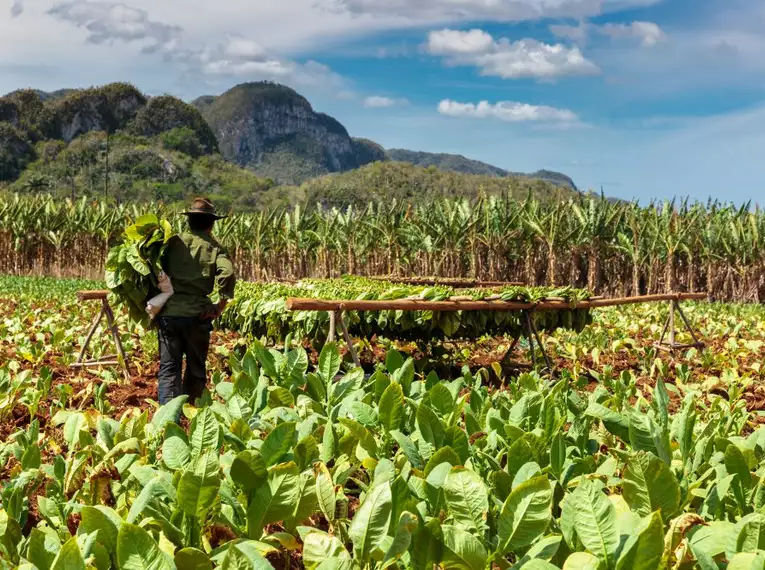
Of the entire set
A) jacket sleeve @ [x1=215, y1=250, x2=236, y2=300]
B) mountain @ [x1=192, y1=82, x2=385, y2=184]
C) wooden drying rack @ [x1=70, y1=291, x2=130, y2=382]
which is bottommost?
wooden drying rack @ [x1=70, y1=291, x2=130, y2=382]

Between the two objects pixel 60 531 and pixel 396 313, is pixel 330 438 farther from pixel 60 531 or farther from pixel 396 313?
pixel 396 313

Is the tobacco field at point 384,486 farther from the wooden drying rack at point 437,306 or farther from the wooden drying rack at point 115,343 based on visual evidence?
the wooden drying rack at point 115,343

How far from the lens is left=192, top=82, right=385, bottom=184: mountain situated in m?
178

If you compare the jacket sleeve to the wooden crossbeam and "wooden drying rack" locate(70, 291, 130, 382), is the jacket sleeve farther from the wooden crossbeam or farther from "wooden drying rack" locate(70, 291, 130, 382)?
"wooden drying rack" locate(70, 291, 130, 382)

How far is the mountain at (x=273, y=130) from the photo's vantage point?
178375 millimetres

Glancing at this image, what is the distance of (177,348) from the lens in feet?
19.8

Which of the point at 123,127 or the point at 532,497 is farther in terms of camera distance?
the point at 123,127

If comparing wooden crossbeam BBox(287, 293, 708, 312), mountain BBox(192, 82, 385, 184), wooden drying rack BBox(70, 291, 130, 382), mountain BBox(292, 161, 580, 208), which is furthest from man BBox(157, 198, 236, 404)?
mountain BBox(192, 82, 385, 184)

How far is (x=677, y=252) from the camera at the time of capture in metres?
22.4

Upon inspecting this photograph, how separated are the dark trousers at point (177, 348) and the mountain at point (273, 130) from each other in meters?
164

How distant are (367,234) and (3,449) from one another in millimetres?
22957

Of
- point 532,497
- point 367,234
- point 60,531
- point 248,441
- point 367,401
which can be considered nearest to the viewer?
point 532,497

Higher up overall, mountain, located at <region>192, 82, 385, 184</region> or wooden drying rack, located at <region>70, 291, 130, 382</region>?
mountain, located at <region>192, 82, 385, 184</region>

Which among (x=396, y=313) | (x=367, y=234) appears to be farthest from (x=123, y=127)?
(x=396, y=313)
